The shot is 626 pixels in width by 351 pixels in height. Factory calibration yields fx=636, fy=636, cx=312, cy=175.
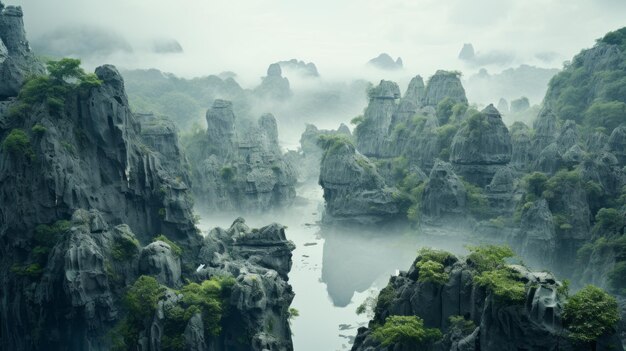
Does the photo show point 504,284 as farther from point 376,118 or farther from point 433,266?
point 376,118

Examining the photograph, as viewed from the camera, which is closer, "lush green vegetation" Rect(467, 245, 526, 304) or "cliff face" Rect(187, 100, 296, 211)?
"lush green vegetation" Rect(467, 245, 526, 304)

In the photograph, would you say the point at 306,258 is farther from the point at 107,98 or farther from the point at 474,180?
the point at 107,98

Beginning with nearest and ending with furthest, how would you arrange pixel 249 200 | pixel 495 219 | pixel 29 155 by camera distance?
pixel 29 155 → pixel 495 219 → pixel 249 200

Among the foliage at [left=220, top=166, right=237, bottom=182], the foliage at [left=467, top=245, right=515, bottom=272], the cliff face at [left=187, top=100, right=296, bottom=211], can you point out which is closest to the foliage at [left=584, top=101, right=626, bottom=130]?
the cliff face at [left=187, top=100, right=296, bottom=211]

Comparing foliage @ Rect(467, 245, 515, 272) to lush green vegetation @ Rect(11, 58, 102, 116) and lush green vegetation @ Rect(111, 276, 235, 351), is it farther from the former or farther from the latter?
lush green vegetation @ Rect(11, 58, 102, 116)

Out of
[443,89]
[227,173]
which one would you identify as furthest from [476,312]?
[443,89]

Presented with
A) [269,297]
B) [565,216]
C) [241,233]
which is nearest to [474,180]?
[565,216]
